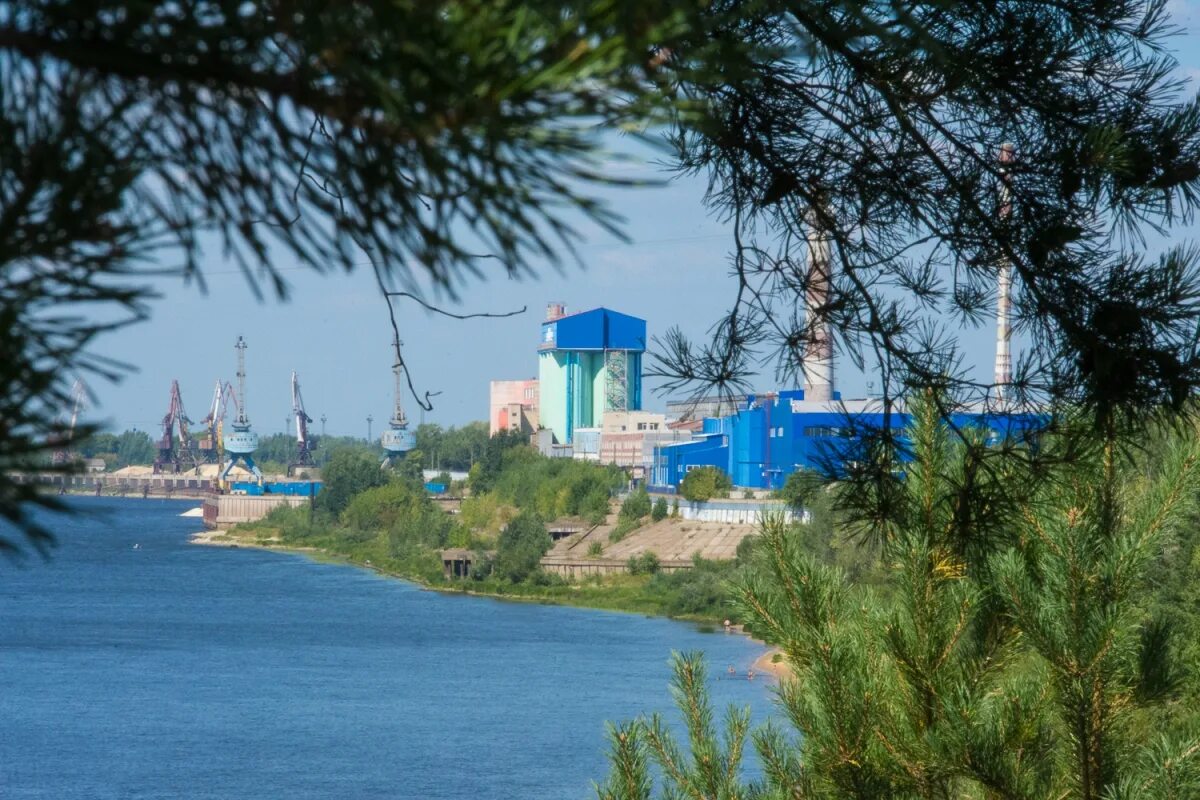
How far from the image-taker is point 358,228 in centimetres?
73

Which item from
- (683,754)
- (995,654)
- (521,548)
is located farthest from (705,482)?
(995,654)

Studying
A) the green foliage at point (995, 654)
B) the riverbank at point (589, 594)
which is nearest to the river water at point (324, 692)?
the riverbank at point (589, 594)

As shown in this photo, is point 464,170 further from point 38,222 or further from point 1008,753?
point 1008,753

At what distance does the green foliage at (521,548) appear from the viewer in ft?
98.4

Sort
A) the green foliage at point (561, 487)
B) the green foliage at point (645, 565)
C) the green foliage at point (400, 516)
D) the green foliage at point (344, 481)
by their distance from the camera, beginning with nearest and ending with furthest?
the green foliage at point (645, 565) → the green foliage at point (561, 487) → the green foliage at point (400, 516) → the green foliage at point (344, 481)

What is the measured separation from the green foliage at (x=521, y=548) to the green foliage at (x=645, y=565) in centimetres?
260

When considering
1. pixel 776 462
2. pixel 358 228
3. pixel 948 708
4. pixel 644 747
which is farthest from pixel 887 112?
pixel 776 462

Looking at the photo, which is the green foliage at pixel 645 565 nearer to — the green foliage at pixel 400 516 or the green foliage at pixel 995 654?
the green foliage at pixel 400 516

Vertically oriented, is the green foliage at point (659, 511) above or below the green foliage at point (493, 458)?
below

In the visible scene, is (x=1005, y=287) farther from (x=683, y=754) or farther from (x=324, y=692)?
(x=324, y=692)

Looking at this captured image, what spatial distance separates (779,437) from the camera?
21797mm

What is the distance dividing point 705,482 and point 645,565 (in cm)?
198

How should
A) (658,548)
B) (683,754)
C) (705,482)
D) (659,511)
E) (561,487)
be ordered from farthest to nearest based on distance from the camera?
(561,487), (659,511), (658,548), (705,482), (683,754)

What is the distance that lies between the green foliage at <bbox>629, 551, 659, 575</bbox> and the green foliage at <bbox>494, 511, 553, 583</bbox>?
260 cm
